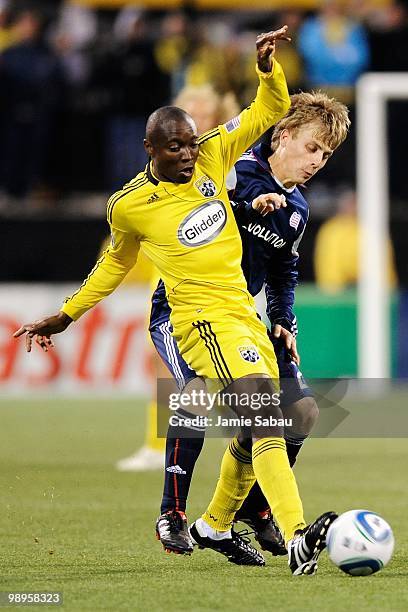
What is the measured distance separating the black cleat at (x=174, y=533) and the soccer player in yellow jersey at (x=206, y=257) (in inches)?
6.6

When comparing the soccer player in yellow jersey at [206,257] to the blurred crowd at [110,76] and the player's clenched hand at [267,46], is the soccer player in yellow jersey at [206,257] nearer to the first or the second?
the player's clenched hand at [267,46]

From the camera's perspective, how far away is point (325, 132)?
621 centimetres

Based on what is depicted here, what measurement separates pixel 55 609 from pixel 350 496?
357 centimetres

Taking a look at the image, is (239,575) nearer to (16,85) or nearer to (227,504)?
(227,504)

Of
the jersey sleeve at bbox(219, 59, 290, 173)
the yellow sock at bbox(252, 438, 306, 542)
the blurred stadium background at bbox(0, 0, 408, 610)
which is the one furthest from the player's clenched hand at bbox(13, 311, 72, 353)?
the blurred stadium background at bbox(0, 0, 408, 610)

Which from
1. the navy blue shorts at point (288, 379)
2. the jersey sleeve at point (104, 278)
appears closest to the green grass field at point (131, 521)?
the navy blue shorts at point (288, 379)

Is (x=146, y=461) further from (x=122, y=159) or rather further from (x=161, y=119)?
(x=122, y=159)

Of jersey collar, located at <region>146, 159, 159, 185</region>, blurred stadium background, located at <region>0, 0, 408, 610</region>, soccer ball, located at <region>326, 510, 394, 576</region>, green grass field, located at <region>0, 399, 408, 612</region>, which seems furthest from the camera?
blurred stadium background, located at <region>0, 0, 408, 610</region>

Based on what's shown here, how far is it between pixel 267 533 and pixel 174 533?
0.48 meters

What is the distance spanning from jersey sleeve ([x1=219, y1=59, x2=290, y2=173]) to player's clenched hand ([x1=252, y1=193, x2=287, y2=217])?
0.81ft

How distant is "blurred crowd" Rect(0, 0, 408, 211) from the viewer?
15266 millimetres

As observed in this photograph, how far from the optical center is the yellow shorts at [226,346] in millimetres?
5719

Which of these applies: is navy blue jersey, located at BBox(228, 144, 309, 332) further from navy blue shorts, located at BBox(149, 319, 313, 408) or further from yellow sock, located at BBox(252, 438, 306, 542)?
yellow sock, located at BBox(252, 438, 306, 542)

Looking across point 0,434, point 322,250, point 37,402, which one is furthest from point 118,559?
point 322,250
